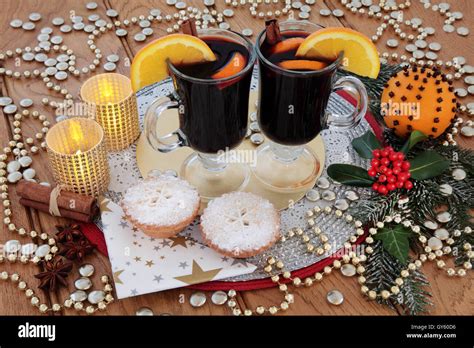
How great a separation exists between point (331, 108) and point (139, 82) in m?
0.40

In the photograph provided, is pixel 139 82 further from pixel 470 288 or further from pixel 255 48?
pixel 470 288

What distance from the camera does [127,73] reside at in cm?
123

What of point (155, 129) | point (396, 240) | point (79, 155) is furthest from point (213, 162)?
point (396, 240)

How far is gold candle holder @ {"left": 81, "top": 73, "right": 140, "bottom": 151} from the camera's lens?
3.43ft

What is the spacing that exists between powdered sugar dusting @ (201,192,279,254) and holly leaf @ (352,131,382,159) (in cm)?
23

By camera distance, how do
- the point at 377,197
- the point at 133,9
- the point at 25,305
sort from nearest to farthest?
the point at 25,305
the point at 377,197
the point at 133,9

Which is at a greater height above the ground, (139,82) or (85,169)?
(139,82)

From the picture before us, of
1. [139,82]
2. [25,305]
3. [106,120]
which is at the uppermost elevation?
[139,82]

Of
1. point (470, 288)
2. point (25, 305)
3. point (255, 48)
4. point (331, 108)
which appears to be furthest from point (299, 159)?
point (25, 305)

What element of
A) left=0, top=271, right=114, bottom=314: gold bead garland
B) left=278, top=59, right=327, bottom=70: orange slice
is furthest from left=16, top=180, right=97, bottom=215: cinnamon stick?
left=278, top=59, right=327, bottom=70: orange slice

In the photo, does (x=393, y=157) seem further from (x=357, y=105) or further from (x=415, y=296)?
(x=415, y=296)

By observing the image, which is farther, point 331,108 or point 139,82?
point 331,108

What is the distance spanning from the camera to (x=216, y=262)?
92cm

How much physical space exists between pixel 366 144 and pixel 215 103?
1.05 ft
